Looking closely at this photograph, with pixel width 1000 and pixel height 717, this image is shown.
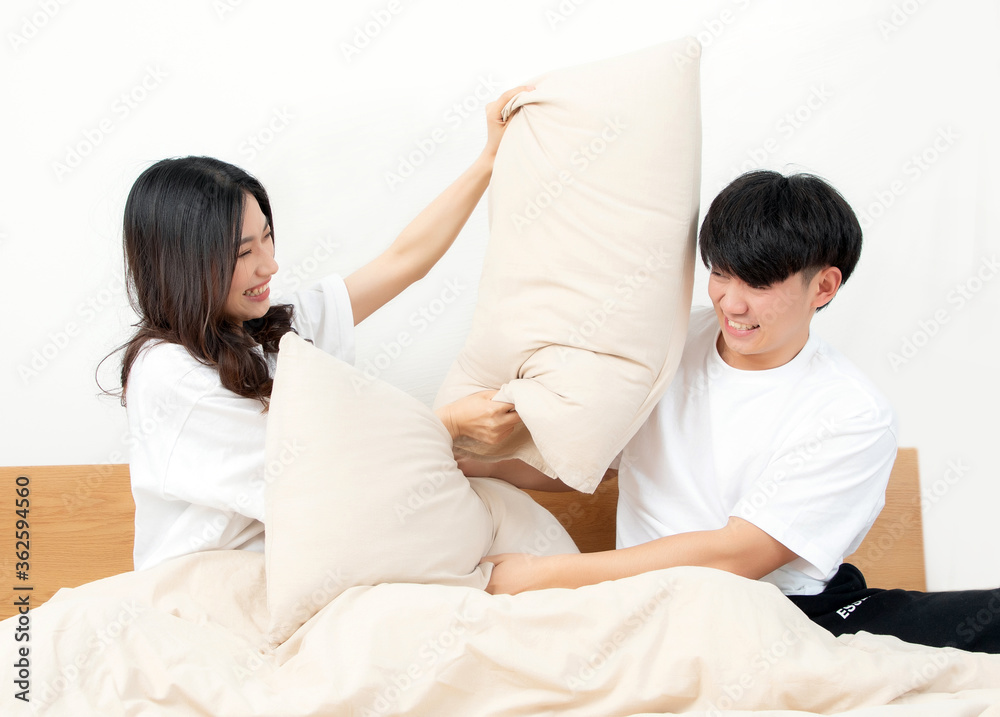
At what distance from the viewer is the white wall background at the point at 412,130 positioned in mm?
1509

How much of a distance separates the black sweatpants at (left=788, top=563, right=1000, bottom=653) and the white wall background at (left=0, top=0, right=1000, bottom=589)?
57 cm

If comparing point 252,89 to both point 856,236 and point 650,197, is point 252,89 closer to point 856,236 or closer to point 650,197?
point 650,197

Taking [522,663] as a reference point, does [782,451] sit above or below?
above

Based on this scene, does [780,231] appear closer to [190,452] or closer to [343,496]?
[343,496]

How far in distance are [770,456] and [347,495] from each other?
62 cm

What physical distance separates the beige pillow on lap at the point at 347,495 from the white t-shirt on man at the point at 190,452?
0.09 m

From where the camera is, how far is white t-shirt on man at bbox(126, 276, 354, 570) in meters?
1.07

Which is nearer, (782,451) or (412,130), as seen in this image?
(782,451)

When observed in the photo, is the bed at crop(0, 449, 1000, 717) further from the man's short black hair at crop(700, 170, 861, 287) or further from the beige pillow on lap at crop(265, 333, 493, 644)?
the man's short black hair at crop(700, 170, 861, 287)

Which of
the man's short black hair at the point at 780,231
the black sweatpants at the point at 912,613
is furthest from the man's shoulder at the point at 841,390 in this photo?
the black sweatpants at the point at 912,613

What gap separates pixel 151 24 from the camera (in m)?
1.51

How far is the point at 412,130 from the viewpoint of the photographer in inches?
60.1

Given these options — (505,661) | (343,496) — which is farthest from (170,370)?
(505,661)

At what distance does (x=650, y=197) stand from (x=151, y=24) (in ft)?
3.57
